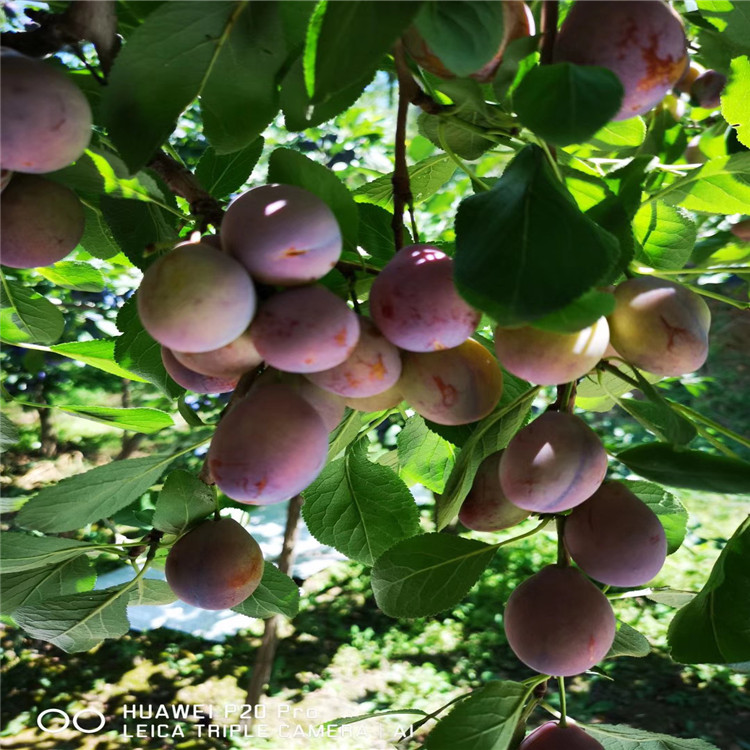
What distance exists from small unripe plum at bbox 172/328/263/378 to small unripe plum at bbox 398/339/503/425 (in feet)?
0.24

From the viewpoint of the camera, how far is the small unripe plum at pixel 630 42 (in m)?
0.34

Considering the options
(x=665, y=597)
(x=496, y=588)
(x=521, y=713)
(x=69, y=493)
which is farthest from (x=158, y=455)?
(x=496, y=588)

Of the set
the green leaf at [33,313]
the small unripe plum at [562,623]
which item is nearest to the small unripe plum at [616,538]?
the small unripe plum at [562,623]

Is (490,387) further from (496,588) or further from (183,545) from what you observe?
(496,588)

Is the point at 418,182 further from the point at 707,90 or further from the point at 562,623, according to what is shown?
the point at 707,90

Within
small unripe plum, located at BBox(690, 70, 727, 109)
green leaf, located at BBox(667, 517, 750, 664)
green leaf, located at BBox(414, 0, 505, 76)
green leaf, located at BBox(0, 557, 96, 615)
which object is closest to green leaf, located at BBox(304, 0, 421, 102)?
green leaf, located at BBox(414, 0, 505, 76)

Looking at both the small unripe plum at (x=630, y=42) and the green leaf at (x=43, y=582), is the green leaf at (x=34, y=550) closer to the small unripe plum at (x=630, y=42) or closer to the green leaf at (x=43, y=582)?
the green leaf at (x=43, y=582)

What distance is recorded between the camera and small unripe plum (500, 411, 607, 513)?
1.31 feet

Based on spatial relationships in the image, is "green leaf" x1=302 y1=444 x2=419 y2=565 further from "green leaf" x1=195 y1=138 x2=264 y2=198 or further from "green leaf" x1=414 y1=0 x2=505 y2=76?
"green leaf" x1=414 y1=0 x2=505 y2=76

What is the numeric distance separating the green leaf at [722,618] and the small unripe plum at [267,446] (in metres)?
0.27

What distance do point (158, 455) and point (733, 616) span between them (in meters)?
0.38

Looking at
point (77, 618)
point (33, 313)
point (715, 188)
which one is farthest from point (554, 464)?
point (33, 313)

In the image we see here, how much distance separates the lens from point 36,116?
326mm

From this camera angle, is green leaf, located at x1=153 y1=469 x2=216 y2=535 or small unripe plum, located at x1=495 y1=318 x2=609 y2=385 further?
green leaf, located at x1=153 y1=469 x2=216 y2=535
